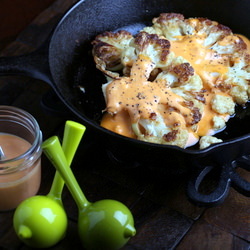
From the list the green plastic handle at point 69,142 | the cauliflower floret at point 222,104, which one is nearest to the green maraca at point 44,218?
the green plastic handle at point 69,142

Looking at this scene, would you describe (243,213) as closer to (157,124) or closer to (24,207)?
(157,124)

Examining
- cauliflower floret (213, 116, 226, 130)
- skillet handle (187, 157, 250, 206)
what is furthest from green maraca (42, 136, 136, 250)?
cauliflower floret (213, 116, 226, 130)

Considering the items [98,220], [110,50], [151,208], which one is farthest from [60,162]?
[110,50]

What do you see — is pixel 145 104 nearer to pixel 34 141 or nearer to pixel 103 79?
pixel 103 79

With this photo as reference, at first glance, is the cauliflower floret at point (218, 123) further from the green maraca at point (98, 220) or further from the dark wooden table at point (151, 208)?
the green maraca at point (98, 220)

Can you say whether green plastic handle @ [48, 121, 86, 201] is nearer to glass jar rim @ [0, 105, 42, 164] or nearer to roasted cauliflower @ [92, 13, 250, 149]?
glass jar rim @ [0, 105, 42, 164]

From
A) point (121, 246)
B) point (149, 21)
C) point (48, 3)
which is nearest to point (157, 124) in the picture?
point (121, 246)
